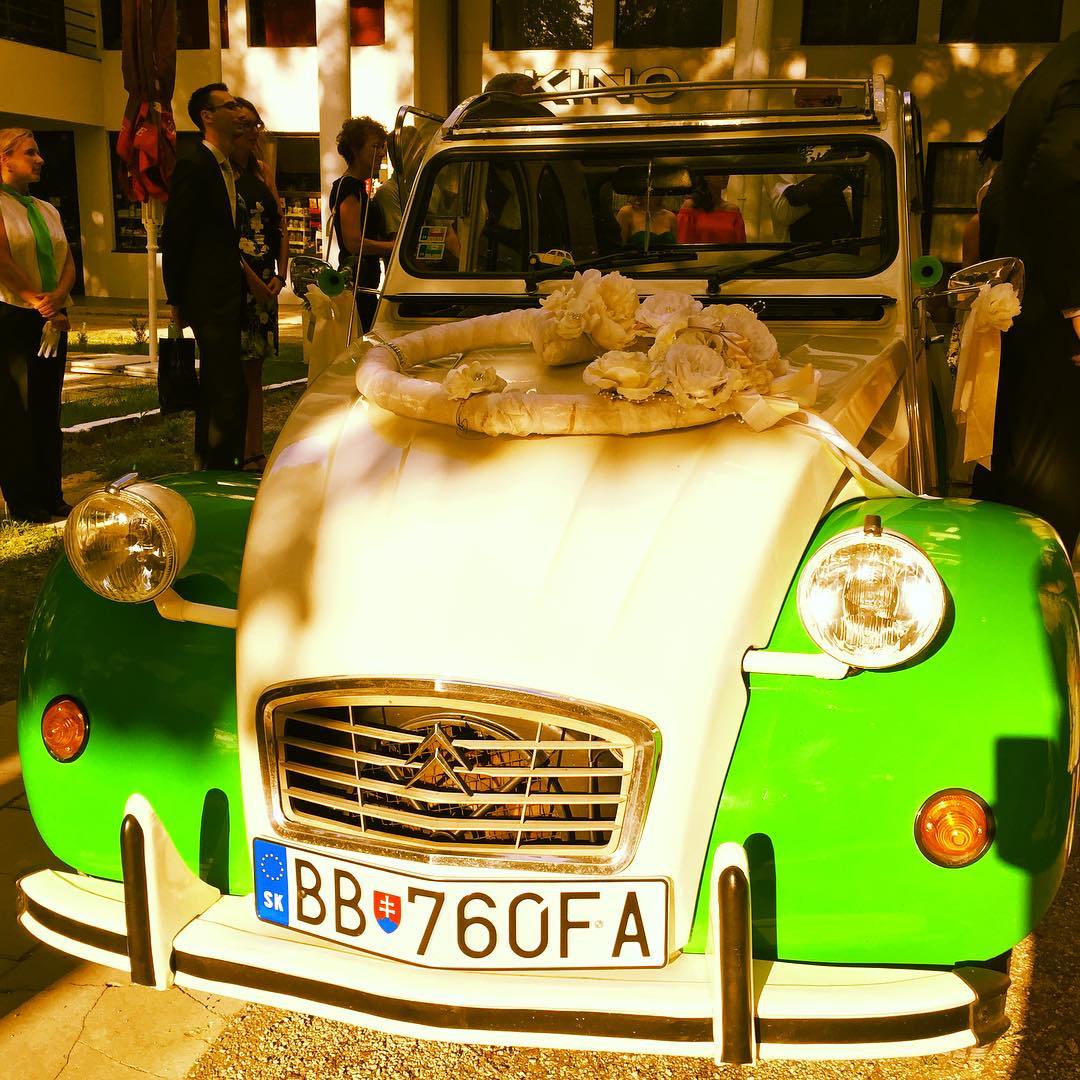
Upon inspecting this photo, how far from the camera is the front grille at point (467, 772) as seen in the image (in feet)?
6.30

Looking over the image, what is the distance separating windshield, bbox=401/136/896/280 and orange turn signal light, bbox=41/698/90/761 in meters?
1.98

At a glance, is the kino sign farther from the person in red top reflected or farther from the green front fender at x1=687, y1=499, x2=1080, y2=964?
the green front fender at x1=687, y1=499, x2=1080, y2=964

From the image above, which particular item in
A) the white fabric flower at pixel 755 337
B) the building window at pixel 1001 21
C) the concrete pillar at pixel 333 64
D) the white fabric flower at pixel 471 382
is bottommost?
the white fabric flower at pixel 471 382

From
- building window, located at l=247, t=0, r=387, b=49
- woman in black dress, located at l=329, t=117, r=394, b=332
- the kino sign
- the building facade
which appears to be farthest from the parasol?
building window, located at l=247, t=0, r=387, b=49

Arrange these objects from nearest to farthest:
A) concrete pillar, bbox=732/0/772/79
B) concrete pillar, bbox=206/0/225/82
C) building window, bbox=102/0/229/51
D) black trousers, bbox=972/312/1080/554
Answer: black trousers, bbox=972/312/1080/554 < concrete pillar, bbox=732/0/772/79 < concrete pillar, bbox=206/0/225/82 < building window, bbox=102/0/229/51

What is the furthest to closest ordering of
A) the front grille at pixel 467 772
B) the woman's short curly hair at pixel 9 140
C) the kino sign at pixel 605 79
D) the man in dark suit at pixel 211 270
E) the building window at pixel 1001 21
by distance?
the building window at pixel 1001 21 < the man in dark suit at pixel 211 270 < the woman's short curly hair at pixel 9 140 < the kino sign at pixel 605 79 < the front grille at pixel 467 772

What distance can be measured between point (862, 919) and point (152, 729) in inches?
52.1

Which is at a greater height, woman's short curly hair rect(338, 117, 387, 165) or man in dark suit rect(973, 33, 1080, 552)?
woman's short curly hair rect(338, 117, 387, 165)

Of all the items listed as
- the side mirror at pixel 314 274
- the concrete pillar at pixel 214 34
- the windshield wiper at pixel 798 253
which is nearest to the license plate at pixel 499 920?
the windshield wiper at pixel 798 253

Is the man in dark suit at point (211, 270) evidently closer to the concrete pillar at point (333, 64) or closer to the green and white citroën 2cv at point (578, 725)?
the green and white citroën 2cv at point (578, 725)

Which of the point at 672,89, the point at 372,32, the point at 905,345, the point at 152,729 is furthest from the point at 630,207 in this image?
the point at 372,32

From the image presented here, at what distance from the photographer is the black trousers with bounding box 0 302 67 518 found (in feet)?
18.4

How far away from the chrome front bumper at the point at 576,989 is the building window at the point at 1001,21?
19766 millimetres

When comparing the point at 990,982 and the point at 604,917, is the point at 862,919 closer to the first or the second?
the point at 990,982
